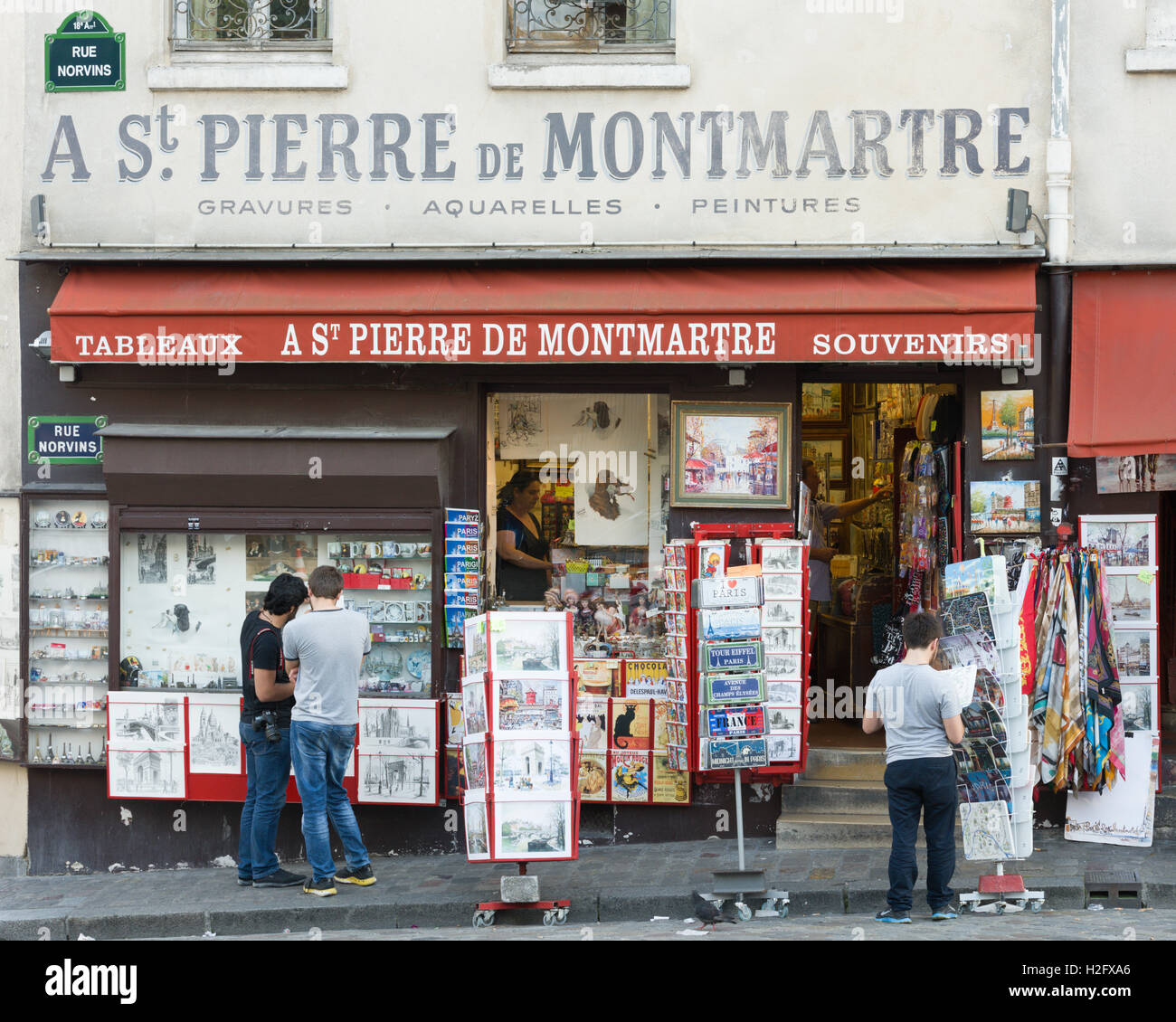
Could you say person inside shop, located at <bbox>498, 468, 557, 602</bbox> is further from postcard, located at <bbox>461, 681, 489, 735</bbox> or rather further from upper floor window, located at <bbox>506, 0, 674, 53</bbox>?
upper floor window, located at <bbox>506, 0, 674, 53</bbox>

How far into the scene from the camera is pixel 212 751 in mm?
9547

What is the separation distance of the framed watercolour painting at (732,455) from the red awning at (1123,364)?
1.84 m

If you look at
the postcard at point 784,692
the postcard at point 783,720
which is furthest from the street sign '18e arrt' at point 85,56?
the postcard at point 783,720

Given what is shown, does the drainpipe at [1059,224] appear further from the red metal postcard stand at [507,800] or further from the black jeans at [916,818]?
the red metal postcard stand at [507,800]

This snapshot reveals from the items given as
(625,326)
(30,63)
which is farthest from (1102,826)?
(30,63)

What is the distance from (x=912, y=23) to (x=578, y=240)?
259cm

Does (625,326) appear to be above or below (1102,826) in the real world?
above

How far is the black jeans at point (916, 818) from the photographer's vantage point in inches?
292

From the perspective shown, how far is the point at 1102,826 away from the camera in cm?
894

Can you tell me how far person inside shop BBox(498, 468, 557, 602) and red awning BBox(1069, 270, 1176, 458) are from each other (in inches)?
141

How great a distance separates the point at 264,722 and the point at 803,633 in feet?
11.4

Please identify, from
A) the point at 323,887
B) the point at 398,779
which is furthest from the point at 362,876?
the point at 398,779

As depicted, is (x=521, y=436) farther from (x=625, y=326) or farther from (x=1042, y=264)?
(x=1042, y=264)

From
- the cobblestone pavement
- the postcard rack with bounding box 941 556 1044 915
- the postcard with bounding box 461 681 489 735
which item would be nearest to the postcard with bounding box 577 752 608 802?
the cobblestone pavement
